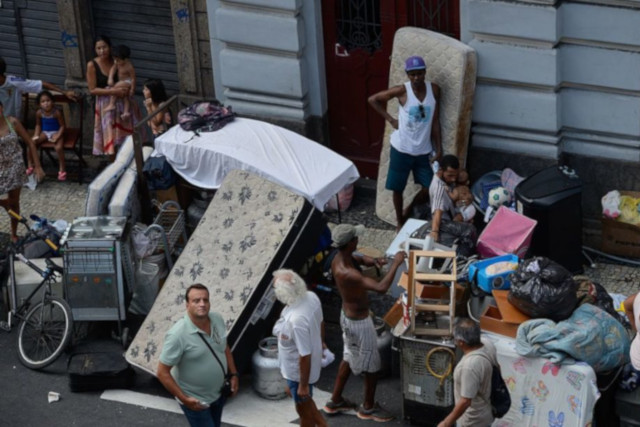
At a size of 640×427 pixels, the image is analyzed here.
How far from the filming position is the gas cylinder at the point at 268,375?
39.7 ft

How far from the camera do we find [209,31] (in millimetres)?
15516

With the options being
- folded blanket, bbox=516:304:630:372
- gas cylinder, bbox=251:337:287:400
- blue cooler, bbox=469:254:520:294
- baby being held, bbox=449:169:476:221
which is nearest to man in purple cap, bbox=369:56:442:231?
baby being held, bbox=449:169:476:221

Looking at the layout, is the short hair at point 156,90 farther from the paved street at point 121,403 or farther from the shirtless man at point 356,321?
the shirtless man at point 356,321

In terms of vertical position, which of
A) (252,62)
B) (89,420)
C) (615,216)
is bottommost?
(89,420)

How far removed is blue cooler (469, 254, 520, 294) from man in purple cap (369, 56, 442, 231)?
2028mm

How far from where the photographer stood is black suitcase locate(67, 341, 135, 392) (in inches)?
488

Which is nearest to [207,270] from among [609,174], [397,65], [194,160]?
[194,160]

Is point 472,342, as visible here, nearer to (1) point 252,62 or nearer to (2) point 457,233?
(2) point 457,233

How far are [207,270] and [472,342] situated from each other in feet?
10.4

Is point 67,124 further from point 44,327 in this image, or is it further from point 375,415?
point 375,415

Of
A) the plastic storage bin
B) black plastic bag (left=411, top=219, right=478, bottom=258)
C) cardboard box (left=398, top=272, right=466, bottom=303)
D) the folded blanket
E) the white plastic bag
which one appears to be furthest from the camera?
the white plastic bag

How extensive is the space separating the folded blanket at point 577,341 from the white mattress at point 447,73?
3.30 metres

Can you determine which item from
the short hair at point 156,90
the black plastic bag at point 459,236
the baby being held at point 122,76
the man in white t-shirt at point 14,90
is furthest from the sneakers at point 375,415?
the man in white t-shirt at point 14,90

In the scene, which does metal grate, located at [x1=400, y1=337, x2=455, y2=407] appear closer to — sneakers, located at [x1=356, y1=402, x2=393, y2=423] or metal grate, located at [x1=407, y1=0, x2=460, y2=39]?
sneakers, located at [x1=356, y1=402, x2=393, y2=423]
